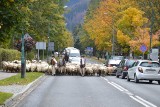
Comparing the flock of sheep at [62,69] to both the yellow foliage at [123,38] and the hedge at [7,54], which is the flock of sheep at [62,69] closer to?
the hedge at [7,54]

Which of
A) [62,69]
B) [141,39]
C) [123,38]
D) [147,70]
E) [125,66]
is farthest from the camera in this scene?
[123,38]

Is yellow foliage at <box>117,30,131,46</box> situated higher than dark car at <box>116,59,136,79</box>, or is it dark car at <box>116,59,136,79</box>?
yellow foliage at <box>117,30,131,46</box>

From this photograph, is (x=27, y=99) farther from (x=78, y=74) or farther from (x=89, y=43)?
(x=89, y=43)

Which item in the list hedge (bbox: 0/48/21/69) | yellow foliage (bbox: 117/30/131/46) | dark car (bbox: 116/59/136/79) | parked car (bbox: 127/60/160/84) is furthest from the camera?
yellow foliage (bbox: 117/30/131/46)

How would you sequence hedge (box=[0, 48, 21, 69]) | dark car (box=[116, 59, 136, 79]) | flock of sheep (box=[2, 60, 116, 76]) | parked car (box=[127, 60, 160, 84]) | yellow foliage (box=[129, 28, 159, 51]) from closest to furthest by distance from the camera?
parked car (box=[127, 60, 160, 84]) < dark car (box=[116, 59, 136, 79]) < flock of sheep (box=[2, 60, 116, 76]) < hedge (box=[0, 48, 21, 69]) < yellow foliage (box=[129, 28, 159, 51])

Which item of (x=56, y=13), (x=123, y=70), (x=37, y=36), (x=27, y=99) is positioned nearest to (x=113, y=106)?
(x=27, y=99)

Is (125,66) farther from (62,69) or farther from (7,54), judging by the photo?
(7,54)

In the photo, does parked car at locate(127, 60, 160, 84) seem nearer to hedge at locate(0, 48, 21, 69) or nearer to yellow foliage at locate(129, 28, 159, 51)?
hedge at locate(0, 48, 21, 69)

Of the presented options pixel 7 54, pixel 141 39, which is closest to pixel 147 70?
pixel 7 54

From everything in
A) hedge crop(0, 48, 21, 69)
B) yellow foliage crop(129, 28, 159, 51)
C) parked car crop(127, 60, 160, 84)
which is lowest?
parked car crop(127, 60, 160, 84)

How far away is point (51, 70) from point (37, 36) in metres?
18.7

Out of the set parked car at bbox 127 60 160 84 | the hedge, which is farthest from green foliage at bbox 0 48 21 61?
parked car at bbox 127 60 160 84

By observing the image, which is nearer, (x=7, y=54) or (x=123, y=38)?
(x=7, y=54)

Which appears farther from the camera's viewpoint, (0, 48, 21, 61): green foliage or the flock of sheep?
(0, 48, 21, 61): green foliage
